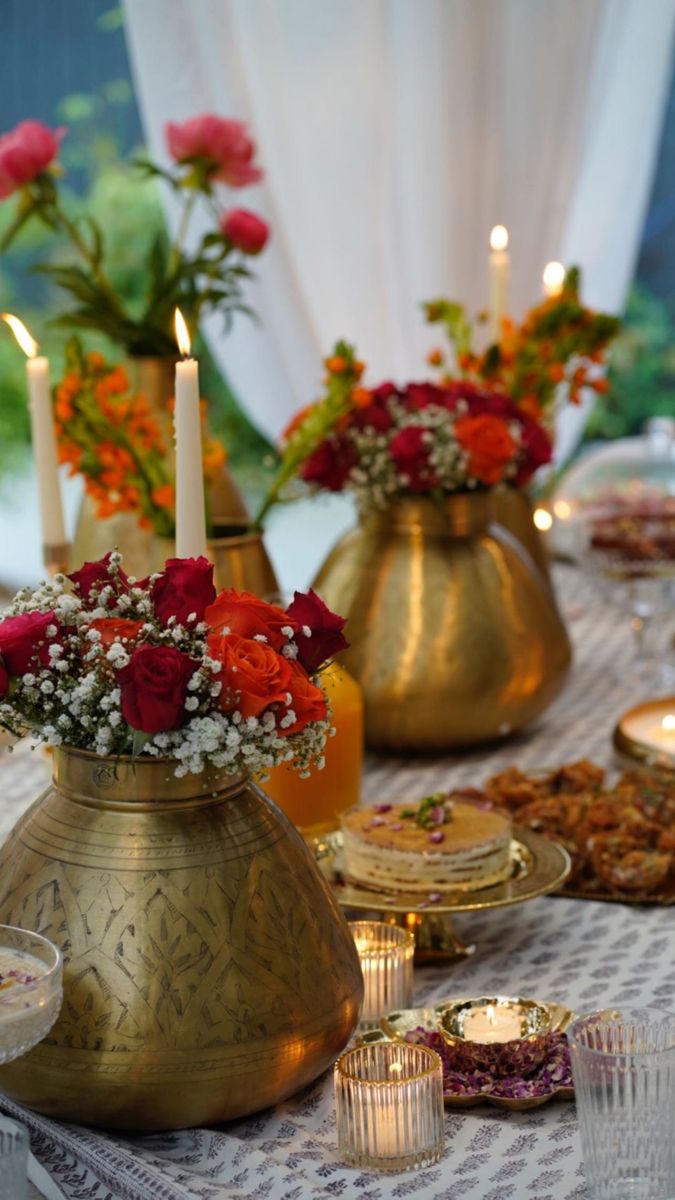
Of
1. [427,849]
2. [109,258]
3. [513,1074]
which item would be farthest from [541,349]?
[109,258]

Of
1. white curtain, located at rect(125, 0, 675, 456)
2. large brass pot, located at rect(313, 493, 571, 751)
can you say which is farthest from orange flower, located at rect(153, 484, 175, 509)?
white curtain, located at rect(125, 0, 675, 456)

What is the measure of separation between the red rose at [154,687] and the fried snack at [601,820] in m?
0.58

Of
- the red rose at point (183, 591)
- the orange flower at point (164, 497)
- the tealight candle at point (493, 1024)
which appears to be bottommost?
the tealight candle at point (493, 1024)

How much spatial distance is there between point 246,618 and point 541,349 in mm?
1072

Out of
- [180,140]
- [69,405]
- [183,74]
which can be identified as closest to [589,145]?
[183,74]

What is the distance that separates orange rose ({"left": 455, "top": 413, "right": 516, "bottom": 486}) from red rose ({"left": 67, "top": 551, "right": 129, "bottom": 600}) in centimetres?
69

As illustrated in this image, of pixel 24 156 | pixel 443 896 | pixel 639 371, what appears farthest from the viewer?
pixel 639 371

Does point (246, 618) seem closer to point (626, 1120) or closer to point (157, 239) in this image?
point (626, 1120)

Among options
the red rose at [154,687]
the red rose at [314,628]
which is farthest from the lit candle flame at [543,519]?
the red rose at [154,687]

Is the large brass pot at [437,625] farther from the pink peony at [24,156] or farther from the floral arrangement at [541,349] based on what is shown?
the pink peony at [24,156]

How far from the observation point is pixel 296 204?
3.16m

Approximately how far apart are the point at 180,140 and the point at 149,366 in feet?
0.83

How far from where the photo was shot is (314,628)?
1024 mm

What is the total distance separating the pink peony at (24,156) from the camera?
179 centimetres
